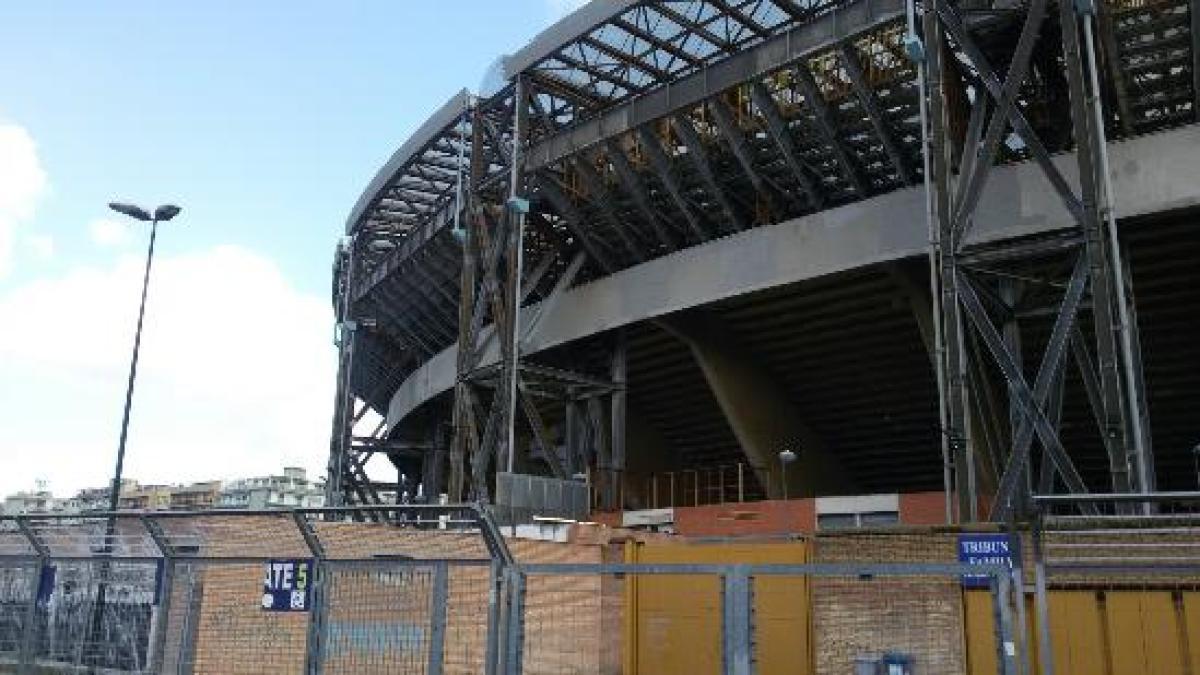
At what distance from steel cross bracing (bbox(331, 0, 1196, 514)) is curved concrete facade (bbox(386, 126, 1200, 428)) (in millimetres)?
870

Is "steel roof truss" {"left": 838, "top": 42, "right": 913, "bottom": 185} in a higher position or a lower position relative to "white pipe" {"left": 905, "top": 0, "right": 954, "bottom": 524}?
higher

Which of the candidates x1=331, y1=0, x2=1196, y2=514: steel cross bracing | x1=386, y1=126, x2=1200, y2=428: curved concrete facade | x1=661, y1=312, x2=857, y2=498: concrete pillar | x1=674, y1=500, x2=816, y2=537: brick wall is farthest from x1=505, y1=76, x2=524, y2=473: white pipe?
x1=674, y1=500, x2=816, y2=537: brick wall

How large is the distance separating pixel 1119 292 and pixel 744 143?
8856 millimetres

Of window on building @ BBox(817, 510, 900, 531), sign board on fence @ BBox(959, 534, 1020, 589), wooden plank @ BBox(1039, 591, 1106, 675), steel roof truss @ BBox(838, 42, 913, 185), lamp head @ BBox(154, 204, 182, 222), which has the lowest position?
wooden plank @ BBox(1039, 591, 1106, 675)

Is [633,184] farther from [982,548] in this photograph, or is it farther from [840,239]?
[982,548]

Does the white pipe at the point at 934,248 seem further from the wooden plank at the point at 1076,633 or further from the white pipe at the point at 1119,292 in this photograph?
the wooden plank at the point at 1076,633

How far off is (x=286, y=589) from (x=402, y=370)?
36995 mm

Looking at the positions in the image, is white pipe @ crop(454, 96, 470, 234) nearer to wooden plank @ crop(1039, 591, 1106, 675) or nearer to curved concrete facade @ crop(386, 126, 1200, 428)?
curved concrete facade @ crop(386, 126, 1200, 428)

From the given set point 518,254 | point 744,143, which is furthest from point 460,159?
point 744,143

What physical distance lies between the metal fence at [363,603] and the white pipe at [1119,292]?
6.15 meters

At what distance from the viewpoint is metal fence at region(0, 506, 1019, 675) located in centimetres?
743

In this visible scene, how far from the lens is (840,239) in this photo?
19906 mm

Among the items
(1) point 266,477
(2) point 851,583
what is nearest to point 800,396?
(2) point 851,583

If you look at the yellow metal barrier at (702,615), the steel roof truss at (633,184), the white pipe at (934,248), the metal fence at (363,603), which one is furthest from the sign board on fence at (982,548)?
the steel roof truss at (633,184)
